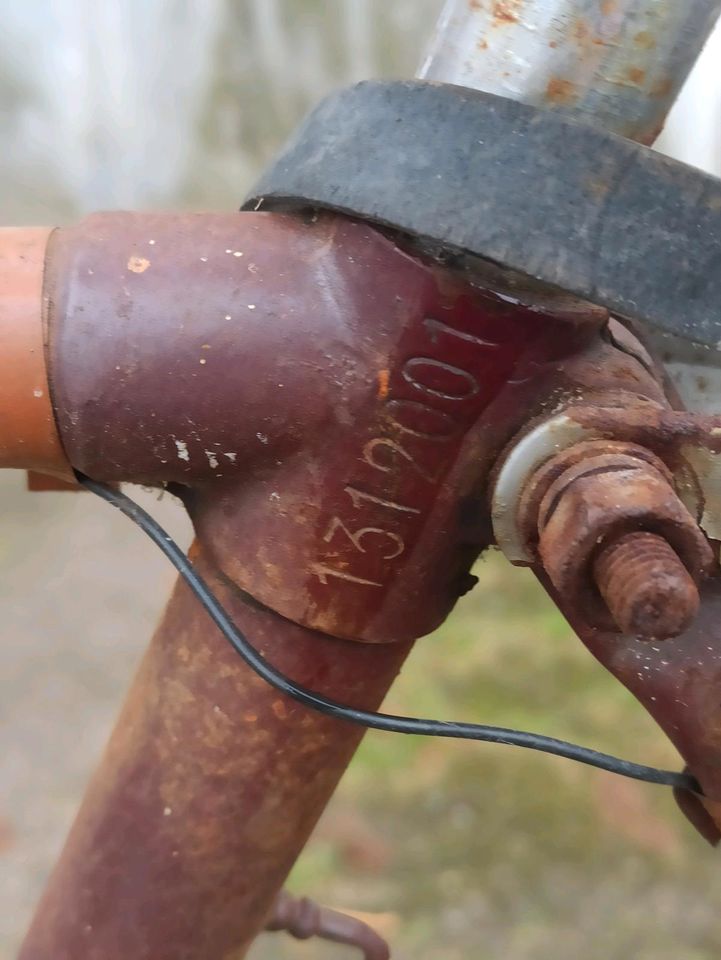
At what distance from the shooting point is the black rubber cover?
0.30 metres

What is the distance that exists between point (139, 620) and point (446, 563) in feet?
2.75

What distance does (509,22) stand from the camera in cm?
33

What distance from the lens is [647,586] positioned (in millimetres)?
281

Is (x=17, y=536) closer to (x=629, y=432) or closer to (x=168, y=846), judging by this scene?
(x=168, y=846)

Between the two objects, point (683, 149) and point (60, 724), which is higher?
point (683, 149)

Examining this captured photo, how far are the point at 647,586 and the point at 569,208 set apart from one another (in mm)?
129

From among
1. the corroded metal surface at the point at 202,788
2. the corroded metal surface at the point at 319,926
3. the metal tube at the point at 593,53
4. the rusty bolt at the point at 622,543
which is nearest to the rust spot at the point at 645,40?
the metal tube at the point at 593,53

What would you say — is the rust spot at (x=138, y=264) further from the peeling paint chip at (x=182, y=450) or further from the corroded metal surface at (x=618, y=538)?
the corroded metal surface at (x=618, y=538)

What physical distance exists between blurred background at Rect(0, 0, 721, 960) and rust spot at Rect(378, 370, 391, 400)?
71cm

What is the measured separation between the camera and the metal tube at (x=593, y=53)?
32 centimetres

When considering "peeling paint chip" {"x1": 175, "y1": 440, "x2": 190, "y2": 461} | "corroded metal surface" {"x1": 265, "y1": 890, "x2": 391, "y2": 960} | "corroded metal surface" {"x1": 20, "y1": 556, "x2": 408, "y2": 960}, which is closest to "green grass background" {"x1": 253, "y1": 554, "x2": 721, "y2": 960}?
"corroded metal surface" {"x1": 265, "y1": 890, "x2": 391, "y2": 960}

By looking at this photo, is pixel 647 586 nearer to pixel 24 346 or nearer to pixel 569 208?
pixel 569 208

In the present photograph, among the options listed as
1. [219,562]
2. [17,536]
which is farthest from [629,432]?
[17,536]

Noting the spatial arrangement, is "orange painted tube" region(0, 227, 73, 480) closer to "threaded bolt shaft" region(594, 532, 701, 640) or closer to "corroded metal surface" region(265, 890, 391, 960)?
"threaded bolt shaft" region(594, 532, 701, 640)
